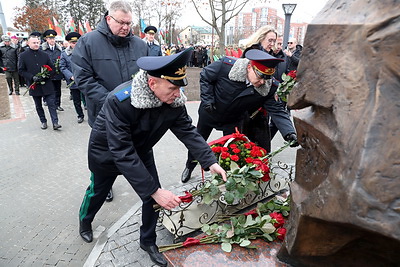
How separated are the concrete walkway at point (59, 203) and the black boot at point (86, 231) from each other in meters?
0.06

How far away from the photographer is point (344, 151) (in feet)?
5.02

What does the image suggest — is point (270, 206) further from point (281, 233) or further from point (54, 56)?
point (54, 56)

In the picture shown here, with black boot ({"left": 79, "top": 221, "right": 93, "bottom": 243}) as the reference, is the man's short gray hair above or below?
above

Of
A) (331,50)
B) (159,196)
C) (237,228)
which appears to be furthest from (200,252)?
(331,50)

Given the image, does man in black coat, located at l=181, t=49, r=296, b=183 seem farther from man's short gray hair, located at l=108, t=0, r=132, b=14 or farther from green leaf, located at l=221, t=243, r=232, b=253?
green leaf, located at l=221, t=243, r=232, b=253

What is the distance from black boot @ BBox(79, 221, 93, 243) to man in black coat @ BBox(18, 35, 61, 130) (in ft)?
13.6

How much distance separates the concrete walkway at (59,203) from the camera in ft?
9.89

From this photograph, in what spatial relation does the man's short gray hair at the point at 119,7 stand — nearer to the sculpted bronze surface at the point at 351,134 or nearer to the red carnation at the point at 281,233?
the sculpted bronze surface at the point at 351,134

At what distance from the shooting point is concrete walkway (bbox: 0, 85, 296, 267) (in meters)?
3.02

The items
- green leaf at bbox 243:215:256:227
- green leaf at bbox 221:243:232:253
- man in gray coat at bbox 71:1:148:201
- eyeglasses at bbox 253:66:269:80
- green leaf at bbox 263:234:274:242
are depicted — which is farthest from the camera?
man in gray coat at bbox 71:1:148:201

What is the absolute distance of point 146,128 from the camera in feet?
8.07

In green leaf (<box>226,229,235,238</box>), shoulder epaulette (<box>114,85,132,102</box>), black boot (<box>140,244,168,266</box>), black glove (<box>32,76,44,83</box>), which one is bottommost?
black boot (<box>140,244,168,266</box>)

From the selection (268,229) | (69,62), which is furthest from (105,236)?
(69,62)

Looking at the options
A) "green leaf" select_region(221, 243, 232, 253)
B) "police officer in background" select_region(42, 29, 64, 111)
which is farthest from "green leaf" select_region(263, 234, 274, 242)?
"police officer in background" select_region(42, 29, 64, 111)
